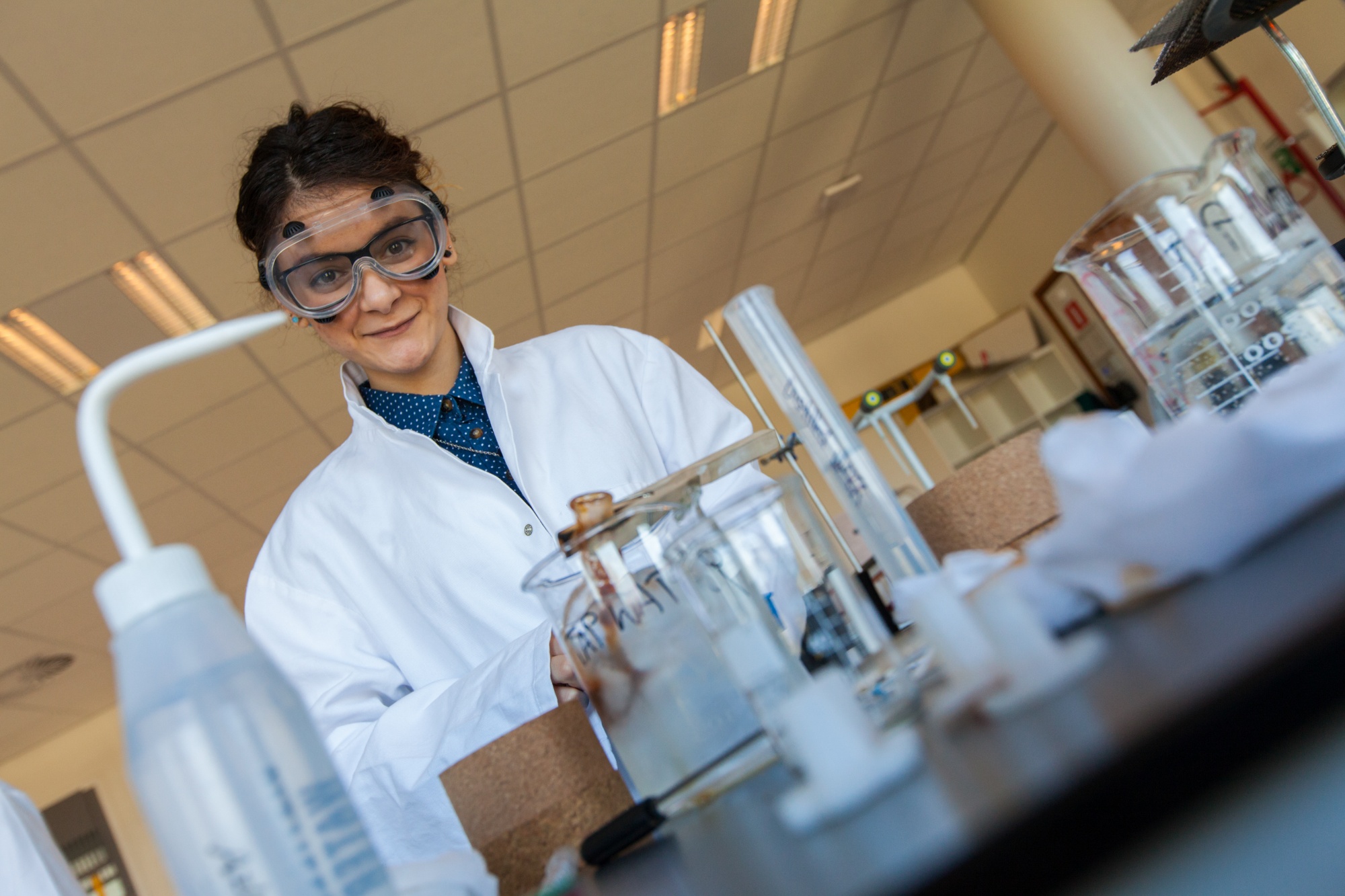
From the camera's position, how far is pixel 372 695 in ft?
4.03

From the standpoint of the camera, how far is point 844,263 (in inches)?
240

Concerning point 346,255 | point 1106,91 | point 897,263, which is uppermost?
point 897,263

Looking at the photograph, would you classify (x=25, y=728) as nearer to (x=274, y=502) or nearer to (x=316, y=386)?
(x=274, y=502)

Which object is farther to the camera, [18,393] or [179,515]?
[179,515]

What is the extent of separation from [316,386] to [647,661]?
142 inches

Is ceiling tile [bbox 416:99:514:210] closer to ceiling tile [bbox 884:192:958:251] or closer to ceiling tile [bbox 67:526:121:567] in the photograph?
ceiling tile [bbox 67:526:121:567]

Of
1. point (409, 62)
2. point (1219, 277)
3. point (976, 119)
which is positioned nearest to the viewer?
point (1219, 277)

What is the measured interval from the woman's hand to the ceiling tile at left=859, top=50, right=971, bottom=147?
3.92 m

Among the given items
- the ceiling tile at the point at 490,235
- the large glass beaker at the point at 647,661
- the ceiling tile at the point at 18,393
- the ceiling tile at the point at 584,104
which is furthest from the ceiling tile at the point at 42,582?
the large glass beaker at the point at 647,661

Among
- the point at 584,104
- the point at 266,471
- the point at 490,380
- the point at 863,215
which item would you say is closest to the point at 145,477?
the point at 266,471

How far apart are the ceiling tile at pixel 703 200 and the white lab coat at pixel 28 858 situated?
3.25m

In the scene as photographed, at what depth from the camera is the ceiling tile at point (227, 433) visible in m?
3.65

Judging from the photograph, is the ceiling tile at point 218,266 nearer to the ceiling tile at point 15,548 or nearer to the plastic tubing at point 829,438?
the ceiling tile at point 15,548

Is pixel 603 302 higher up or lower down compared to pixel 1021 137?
higher up
